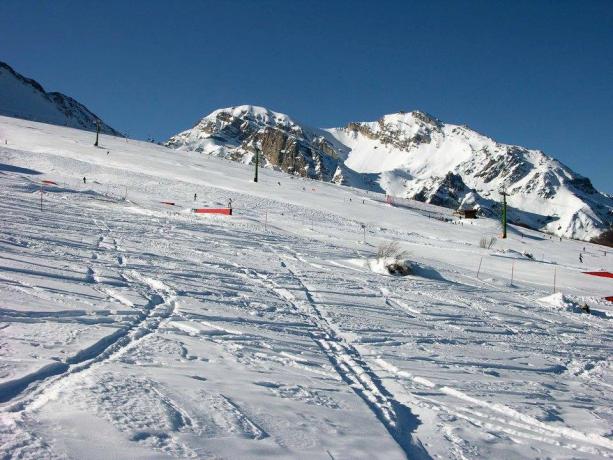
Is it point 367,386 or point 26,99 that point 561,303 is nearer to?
point 367,386

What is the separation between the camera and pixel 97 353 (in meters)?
4.85

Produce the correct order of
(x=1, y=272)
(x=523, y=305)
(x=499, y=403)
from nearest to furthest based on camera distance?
(x=499, y=403)
(x=1, y=272)
(x=523, y=305)

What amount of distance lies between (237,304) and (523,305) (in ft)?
25.2

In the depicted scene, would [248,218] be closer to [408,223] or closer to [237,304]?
[408,223]

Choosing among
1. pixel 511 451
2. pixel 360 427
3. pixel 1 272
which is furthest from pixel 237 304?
pixel 511 451

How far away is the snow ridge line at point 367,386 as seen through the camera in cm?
413

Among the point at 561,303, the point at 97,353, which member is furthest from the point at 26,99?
the point at 97,353

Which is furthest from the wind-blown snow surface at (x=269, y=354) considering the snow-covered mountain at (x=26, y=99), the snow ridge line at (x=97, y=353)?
the snow-covered mountain at (x=26, y=99)

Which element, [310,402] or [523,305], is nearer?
[310,402]

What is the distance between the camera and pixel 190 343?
5719 mm

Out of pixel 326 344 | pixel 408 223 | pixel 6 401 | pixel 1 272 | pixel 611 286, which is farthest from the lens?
pixel 408 223

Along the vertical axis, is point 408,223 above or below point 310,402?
above

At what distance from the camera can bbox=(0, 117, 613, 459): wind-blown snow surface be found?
366 cm

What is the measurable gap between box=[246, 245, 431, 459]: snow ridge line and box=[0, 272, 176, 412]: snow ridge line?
230 cm
